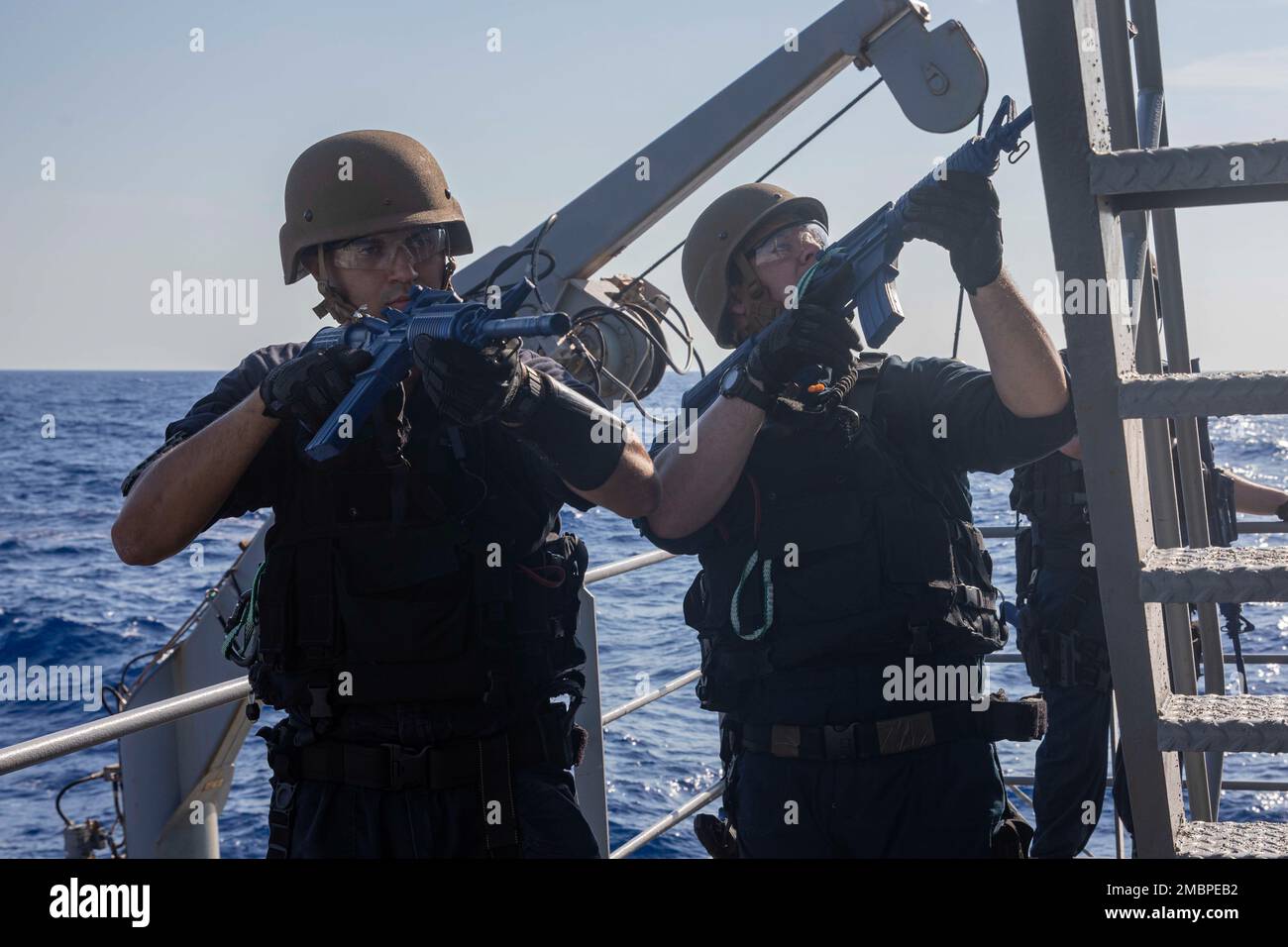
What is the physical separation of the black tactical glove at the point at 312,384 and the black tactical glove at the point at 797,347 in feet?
2.81

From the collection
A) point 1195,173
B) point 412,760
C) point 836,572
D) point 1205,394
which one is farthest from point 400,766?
point 1195,173

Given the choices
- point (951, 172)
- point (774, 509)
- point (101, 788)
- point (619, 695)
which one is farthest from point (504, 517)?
point (101, 788)

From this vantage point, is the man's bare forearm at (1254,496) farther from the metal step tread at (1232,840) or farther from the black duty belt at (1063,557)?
the metal step tread at (1232,840)

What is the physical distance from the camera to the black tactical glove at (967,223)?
2531 mm

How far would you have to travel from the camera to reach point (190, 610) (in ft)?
76.1

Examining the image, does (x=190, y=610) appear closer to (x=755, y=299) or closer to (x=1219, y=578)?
(x=755, y=299)

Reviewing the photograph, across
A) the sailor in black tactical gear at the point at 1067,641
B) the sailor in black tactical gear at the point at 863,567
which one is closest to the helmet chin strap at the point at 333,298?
the sailor in black tactical gear at the point at 863,567

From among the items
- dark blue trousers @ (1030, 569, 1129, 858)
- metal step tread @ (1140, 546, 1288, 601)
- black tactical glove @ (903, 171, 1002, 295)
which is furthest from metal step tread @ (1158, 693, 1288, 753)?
dark blue trousers @ (1030, 569, 1129, 858)

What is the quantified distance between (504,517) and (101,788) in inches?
550

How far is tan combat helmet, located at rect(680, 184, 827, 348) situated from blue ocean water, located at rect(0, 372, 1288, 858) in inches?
65.8

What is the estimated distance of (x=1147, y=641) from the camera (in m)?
1.78

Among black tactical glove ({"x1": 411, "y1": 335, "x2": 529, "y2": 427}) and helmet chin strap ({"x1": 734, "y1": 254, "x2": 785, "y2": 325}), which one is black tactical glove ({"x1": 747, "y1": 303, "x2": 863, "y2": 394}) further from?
black tactical glove ({"x1": 411, "y1": 335, "x2": 529, "y2": 427})
